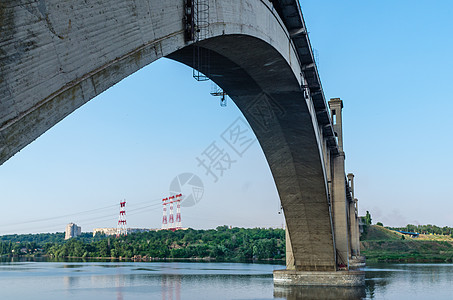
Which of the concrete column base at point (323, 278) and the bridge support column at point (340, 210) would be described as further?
the bridge support column at point (340, 210)

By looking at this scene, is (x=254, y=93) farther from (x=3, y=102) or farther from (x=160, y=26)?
→ (x=3, y=102)

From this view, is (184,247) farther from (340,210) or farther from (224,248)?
(340,210)

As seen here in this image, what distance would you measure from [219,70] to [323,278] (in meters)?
18.0

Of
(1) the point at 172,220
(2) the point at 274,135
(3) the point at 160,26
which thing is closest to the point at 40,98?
(3) the point at 160,26

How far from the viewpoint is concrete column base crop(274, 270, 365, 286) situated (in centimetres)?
3022

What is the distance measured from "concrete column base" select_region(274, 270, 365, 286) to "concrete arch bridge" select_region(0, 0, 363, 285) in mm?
63

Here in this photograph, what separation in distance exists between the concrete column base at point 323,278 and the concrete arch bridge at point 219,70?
0.06 metres

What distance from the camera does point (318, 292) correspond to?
28406 mm

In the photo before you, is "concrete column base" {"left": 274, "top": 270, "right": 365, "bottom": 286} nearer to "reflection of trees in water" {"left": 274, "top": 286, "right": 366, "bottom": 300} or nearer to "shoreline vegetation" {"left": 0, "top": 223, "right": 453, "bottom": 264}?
"reflection of trees in water" {"left": 274, "top": 286, "right": 366, "bottom": 300}

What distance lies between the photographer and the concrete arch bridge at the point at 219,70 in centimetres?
512

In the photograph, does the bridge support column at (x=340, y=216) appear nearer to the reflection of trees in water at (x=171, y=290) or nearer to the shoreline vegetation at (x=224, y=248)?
the reflection of trees in water at (x=171, y=290)

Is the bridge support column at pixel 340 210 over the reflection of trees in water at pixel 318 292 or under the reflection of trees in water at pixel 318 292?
over

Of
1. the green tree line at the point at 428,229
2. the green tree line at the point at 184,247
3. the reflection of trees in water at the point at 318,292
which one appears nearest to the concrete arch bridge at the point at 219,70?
the reflection of trees in water at the point at 318,292

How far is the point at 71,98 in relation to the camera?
5.84m
